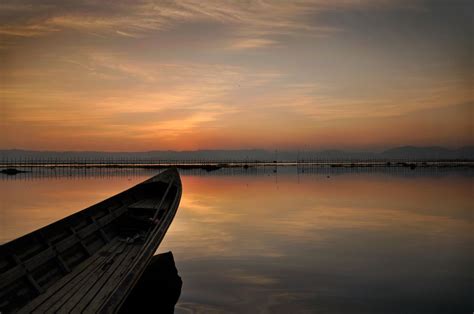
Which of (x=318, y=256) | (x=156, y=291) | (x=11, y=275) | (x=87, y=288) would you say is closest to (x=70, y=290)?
(x=87, y=288)

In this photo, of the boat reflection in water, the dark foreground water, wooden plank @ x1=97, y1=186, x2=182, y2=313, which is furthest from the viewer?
the dark foreground water

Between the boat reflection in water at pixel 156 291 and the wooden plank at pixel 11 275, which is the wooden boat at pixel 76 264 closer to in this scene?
the wooden plank at pixel 11 275

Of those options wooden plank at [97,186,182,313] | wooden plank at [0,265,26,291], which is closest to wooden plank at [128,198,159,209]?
wooden plank at [97,186,182,313]

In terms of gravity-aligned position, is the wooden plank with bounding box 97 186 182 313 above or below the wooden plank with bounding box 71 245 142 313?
above

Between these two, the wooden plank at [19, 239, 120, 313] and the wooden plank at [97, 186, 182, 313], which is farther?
the wooden plank at [19, 239, 120, 313]

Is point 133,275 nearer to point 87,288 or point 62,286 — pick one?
A: point 87,288

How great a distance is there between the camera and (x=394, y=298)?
924 centimetres

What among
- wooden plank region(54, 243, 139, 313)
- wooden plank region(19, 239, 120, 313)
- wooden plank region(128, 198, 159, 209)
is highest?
wooden plank region(128, 198, 159, 209)

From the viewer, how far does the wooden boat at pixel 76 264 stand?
20.3 feet

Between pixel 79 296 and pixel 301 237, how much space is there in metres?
11.3

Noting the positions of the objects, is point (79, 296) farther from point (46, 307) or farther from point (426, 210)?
point (426, 210)

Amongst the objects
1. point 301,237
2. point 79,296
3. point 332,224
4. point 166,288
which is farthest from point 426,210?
point 79,296

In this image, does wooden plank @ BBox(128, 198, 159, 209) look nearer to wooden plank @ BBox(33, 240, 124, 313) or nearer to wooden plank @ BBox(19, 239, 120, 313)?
wooden plank @ BBox(19, 239, 120, 313)

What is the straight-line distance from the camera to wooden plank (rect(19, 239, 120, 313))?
625 cm
